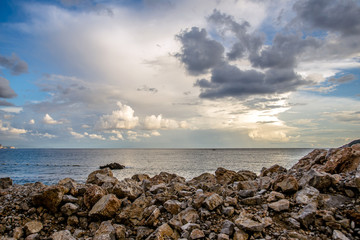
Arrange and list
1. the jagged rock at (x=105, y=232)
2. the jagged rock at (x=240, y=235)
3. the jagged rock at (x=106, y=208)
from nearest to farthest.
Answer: the jagged rock at (x=240, y=235)
the jagged rock at (x=105, y=232)
the jagged rock at (x=106, y=208)

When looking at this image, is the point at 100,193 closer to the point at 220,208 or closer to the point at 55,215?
the point at 55,215

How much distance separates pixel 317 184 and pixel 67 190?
418 inches

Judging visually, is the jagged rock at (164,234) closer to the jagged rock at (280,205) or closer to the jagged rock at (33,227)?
the jagged rock at (280,205)

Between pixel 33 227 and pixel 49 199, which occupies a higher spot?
pixel 49 199

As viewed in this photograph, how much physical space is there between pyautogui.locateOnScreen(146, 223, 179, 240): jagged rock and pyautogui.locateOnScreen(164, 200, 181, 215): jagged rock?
1.21m

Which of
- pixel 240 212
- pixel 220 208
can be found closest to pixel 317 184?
pixel 240 212

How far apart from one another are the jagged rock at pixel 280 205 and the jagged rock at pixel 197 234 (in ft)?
8.96

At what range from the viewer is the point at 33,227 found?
8.26 m

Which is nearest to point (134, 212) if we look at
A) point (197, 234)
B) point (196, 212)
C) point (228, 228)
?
point (196, 212)

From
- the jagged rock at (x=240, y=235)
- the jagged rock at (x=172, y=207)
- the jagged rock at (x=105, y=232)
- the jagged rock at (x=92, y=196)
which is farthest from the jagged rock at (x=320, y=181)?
the jagged rock at (x=92, y=196)

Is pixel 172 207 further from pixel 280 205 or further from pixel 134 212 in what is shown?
pixel 280 205

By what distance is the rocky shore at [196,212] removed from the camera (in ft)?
22.5

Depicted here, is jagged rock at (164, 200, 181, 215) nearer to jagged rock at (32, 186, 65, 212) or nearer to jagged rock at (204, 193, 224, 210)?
jagged rock at (204, 193, 224, 210)

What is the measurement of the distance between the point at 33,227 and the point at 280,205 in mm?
8976
